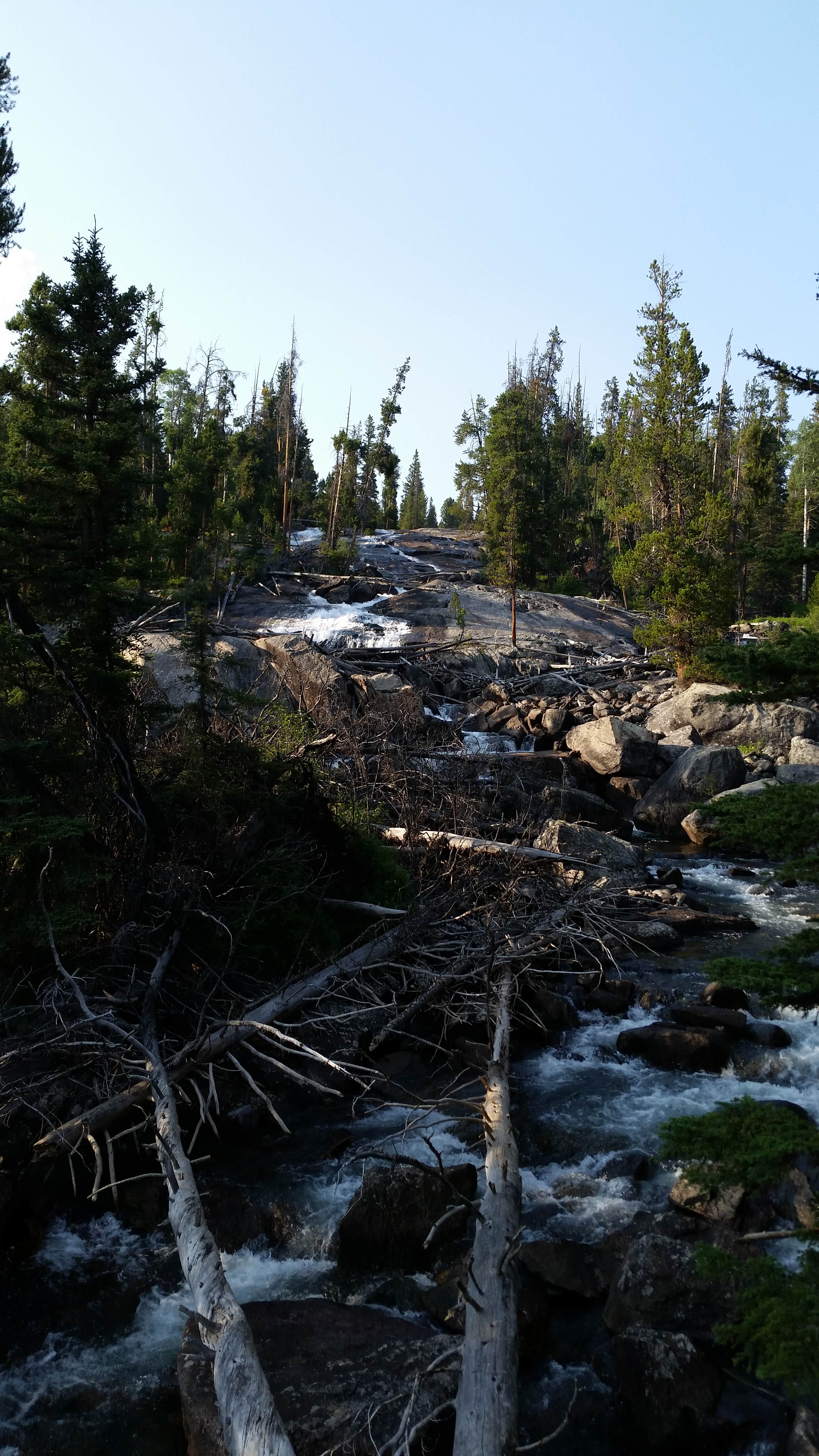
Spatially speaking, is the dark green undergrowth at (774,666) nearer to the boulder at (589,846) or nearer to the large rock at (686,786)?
the boulder at (589,846)

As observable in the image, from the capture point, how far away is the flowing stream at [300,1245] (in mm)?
5160

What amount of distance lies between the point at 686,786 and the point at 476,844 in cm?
895

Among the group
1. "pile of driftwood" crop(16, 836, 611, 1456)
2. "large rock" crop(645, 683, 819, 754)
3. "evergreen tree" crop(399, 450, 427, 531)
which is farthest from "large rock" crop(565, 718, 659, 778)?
"evergreen tree" crop(399, 450, 427, 531)

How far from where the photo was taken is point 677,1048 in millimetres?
9047

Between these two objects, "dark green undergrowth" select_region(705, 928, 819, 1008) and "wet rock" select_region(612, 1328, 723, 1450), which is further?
"wet rock" select_region(612, 1328, 723, 1450)

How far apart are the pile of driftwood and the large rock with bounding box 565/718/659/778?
901 centimetres

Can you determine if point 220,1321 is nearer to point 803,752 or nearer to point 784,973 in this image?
point 784,973

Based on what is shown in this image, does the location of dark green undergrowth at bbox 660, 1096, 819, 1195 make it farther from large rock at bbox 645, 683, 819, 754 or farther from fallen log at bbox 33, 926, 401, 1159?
large rock at bbox 645, 683, 819, 754

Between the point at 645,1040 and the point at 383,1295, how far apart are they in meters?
4.12

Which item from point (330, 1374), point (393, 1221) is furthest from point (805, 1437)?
point (393, 1221)

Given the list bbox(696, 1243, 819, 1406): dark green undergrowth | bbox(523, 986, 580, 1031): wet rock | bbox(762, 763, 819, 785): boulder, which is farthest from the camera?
bbox(762, 763, 819, 785): boulder

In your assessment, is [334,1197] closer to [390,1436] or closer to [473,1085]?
[473,1085]

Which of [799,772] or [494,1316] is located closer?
[494,1316]

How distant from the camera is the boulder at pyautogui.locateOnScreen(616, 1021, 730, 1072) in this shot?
351 inches
